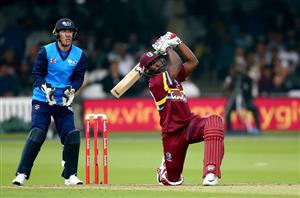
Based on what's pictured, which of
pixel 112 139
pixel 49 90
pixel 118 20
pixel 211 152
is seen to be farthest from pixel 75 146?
pixel 118 20

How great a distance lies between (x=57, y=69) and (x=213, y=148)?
242cm

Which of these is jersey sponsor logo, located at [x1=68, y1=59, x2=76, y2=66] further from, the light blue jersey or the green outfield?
the green outfield

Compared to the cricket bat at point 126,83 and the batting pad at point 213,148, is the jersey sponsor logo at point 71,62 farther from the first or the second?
the batting pad at point 213,148

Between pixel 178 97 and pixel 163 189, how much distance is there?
55.7 inches

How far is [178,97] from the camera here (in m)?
14.6

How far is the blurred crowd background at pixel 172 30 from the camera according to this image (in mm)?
30062

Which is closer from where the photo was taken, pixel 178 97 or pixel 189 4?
pixel 178 97

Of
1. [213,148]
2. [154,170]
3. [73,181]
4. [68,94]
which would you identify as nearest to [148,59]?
[68,94]

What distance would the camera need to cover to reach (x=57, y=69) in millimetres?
14750

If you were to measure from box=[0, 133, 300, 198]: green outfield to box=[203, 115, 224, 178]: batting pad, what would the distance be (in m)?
0.28

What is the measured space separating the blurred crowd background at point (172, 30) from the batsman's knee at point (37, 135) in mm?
14385

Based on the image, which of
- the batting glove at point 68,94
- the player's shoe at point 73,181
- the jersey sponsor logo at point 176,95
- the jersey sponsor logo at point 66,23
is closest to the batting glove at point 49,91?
the batting glove at point 68,94

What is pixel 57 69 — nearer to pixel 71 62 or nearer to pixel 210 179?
pixel 71 62

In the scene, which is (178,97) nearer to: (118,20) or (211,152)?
(211,152)
